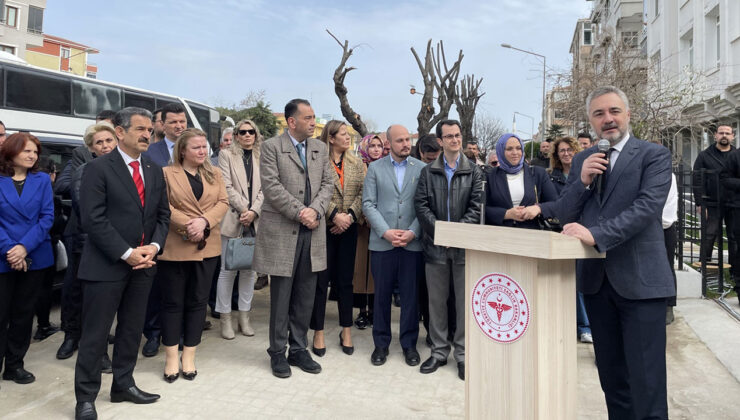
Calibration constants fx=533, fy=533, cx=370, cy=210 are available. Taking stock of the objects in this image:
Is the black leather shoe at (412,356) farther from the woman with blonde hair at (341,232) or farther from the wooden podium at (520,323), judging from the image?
the wooden podium at (520,323)

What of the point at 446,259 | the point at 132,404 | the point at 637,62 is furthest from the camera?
the point at 637,62

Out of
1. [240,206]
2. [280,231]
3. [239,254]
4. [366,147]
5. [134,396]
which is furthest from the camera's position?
[366,147]

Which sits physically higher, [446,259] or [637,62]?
[637,62]

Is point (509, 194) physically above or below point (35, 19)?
below

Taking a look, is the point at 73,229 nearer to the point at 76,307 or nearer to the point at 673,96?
the point at 76,307

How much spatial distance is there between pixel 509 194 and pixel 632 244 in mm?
2099

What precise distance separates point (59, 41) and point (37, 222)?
63.1m

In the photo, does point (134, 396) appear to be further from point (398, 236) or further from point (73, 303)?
point (398, 236)

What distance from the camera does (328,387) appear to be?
404 centimetres

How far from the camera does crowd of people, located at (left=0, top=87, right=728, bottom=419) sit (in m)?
2.74

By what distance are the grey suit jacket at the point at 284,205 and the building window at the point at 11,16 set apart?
4706 centimetres

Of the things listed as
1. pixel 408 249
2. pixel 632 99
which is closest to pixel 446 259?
pixel 408 249

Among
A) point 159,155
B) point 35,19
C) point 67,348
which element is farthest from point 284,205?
point 35,19

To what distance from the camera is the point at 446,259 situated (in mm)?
4512
